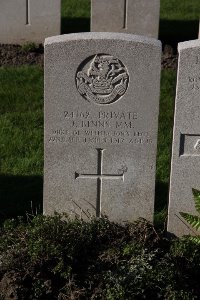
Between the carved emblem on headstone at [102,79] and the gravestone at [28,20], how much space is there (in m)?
4.97

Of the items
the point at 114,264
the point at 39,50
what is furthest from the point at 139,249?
the point at 39,50

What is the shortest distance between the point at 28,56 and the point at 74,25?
2.11 m

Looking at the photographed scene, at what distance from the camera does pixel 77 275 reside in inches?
205

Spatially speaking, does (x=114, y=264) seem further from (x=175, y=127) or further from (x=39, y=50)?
(x=39, y=50)

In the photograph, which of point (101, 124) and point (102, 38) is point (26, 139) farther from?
point (102, 38)

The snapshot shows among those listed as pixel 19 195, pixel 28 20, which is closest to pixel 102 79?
pixel 19 195

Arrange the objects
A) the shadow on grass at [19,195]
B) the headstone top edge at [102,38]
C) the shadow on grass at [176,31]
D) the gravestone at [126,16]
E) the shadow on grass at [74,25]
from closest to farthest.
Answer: the headstone top edge at [102,38]
the shadow on grass at [19,195]
the gravestone at [126,16]
the shadow on grass at [176,31]
the shadow on grass at [74,25]

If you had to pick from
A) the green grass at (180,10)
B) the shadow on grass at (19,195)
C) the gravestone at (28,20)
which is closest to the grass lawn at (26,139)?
the shadow on grass at (19,195)

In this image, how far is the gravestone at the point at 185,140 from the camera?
Result: 17.8 feet

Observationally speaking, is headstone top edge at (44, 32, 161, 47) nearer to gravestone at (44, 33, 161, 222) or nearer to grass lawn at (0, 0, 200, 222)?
gravestone at (44, 33, 161, 222)

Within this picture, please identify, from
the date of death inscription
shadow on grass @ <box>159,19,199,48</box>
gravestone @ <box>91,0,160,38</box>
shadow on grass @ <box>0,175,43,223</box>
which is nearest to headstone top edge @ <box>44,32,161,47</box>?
the date of death inscription

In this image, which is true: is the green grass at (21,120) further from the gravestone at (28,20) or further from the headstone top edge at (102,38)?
the headstone top edge at (102,38)

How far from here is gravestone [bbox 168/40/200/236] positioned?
5426 mm

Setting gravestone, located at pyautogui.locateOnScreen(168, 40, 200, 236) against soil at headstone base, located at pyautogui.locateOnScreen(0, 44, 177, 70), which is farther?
soil at headstone base, located at pyautogui.locateOnScreen(0, 44, 177, 70)
